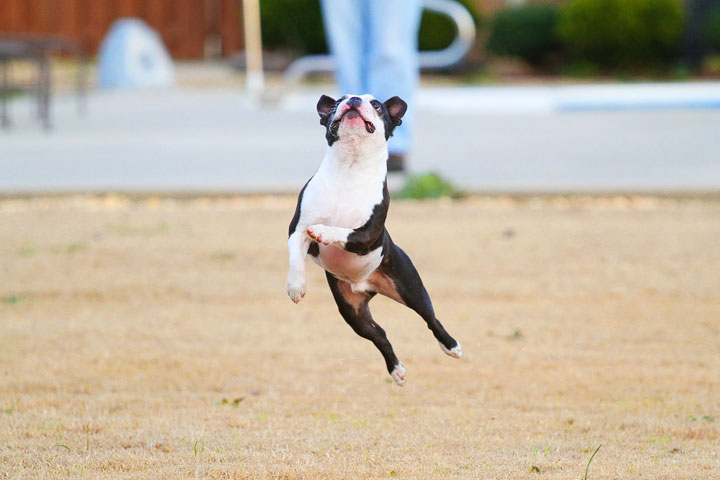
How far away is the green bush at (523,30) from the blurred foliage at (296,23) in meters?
4.15

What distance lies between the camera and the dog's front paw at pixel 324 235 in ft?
Result: 6.77

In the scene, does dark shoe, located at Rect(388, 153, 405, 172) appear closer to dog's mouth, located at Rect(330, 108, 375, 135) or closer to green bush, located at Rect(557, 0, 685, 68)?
dog's mouth, located at Rect(330, 108, 375, 135)

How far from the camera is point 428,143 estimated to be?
13.2m

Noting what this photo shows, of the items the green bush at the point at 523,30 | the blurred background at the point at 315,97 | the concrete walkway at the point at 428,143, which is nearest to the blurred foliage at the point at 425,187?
the blurred background at the point at 315,97

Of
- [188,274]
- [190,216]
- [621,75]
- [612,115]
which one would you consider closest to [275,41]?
[621,75]

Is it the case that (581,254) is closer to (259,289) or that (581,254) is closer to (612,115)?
(259,289)

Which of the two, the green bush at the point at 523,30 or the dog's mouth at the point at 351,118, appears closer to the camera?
the dog's mouth at the point at 351,118

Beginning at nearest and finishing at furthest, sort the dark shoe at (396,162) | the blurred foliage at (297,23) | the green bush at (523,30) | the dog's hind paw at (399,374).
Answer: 1. the dog's hind paw at (399,374)
2. the dark shoe at (396,162)
3. the green bush at (523,30)
4. the blurred foliage at (297,23)

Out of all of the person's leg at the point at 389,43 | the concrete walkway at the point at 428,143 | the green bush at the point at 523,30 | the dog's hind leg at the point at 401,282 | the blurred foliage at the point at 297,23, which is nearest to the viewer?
the dog's hind leg at the point at 401,282

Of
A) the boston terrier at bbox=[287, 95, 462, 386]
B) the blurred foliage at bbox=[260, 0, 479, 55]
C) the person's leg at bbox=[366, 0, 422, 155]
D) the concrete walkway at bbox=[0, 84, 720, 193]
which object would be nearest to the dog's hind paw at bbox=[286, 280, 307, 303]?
the boston terrier at bbox=[287, 95, 462, 386]

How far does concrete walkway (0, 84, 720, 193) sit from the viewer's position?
10.4 metres

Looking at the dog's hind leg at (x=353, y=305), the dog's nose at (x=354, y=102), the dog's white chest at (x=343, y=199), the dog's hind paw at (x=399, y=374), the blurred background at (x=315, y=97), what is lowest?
the blurred background at (x=315, y=97)

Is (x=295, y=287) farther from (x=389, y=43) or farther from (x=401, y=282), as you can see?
(x=389, y=43)

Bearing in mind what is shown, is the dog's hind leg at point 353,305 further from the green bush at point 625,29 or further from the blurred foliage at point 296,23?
the blurred foliage at point 296,23
